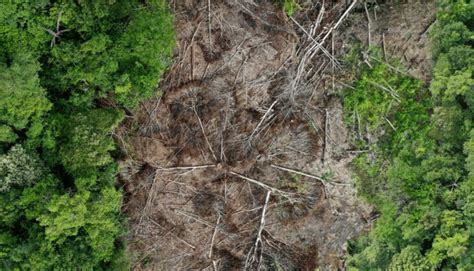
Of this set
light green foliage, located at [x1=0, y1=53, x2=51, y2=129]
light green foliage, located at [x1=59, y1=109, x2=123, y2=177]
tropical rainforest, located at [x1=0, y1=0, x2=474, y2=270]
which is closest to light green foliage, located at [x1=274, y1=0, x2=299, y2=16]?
tropical rainforest, located at [x1=0, y1=0, x2=474, y2=270]

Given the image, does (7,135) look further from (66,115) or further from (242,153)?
(242,153)

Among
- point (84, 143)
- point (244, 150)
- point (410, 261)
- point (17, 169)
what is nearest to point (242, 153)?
point (244, 150)

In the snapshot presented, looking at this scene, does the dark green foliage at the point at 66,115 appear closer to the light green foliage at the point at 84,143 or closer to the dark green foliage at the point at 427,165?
the light green foliage at the point at 84,143

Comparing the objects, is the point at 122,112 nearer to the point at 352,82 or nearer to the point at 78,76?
the point at 78,76

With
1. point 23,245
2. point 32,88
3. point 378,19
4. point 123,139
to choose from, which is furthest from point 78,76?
point 378,19

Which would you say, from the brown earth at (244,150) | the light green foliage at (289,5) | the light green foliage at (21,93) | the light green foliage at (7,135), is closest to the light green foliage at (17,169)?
the light green foliage at (7,135)

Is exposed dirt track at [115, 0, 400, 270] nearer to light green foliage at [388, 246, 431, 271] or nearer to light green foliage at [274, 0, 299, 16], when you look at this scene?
light green foliage at [274, 0, 299, 16]
